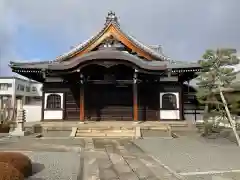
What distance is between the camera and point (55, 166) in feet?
31.9

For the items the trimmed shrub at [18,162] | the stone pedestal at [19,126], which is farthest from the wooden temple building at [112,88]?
the trimmed shrub at [18,162]

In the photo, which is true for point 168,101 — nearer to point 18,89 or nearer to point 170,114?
point 170,114

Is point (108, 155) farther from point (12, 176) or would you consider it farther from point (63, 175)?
point (12, 176)

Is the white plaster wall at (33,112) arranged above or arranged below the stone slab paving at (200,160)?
above

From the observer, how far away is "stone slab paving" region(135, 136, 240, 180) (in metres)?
8.70

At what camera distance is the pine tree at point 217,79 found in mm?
15195

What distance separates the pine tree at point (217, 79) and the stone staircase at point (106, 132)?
547 centimetres

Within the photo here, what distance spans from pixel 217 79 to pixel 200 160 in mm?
5963

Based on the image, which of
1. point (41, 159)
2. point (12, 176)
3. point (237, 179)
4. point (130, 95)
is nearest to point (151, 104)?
point (130, 95)

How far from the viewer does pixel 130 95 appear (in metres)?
25.1

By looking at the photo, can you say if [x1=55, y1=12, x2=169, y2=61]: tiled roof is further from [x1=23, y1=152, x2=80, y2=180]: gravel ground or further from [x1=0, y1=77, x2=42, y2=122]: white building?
[x1=0, y1=77, x2=42, y2=122]: white building

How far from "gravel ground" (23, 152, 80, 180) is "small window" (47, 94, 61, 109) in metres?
12.9

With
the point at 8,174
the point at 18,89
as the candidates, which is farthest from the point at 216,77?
the point at 18,89

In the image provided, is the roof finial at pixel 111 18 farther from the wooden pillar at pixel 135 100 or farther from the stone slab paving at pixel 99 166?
the stone slab paving at pixel 99 166
